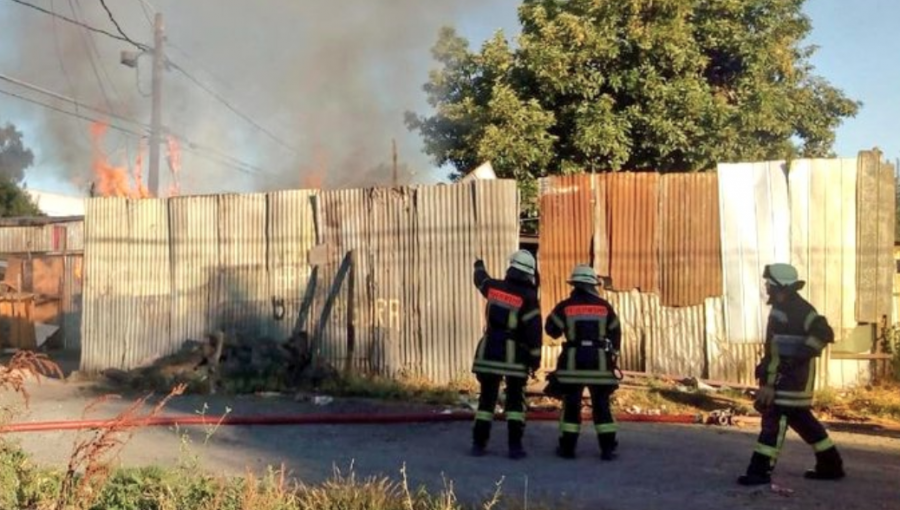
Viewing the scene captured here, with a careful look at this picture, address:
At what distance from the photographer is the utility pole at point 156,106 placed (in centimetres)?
2148

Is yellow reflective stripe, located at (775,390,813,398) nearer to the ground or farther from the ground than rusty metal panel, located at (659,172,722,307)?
nearer to the ground

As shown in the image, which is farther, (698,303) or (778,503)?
(698,303)

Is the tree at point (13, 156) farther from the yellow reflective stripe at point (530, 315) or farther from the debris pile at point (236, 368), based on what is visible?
the yellow reflective stripe at point (530, 315)

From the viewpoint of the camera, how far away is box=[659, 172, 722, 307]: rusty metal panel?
36.7ft

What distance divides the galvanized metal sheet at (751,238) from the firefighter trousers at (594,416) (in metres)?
3.62

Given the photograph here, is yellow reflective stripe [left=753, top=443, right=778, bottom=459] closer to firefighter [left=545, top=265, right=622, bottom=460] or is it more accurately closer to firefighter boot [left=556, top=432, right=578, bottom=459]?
firefighter [left=545, top=265, right=622, bottom=460]

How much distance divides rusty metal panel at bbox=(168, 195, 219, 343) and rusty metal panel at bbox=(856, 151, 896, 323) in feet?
26.1

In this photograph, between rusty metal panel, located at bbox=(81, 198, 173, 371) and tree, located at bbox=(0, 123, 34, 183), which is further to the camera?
tree, located at bbox=(0, 123, 34, 183)

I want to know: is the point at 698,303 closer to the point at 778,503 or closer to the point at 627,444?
the point at 627,444

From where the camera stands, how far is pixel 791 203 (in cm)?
1104

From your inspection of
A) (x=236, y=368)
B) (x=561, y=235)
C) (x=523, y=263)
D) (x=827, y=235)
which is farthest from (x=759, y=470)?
(x=236, y=368)

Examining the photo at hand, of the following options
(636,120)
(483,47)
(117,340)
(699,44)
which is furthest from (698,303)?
(117,340)

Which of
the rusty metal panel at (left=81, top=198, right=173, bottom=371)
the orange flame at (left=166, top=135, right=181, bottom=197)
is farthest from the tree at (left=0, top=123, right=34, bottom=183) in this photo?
the rusty metal panel at (left=81, top=198, right=173, bottom=371)

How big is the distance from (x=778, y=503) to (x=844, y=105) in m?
12.9
